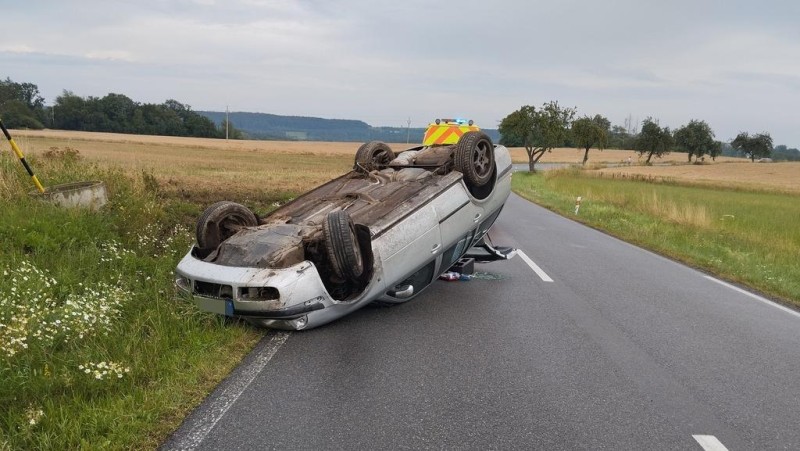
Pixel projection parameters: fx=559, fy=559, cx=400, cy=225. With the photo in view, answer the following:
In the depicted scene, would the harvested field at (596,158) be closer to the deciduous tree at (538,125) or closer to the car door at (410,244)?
the deciduous tree at (538,125)

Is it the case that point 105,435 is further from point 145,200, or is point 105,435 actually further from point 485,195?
point 145,200

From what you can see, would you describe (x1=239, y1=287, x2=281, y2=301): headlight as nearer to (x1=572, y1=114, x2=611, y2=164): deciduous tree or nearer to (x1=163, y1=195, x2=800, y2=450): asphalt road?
(x1=163, y1=195, x2=800, y2=450): asphalt road

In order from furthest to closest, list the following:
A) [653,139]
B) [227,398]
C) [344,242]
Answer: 1. [653,139]
2. [344,242]
3. [227,398]

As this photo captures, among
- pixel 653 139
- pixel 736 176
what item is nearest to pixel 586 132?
pixel 736 176

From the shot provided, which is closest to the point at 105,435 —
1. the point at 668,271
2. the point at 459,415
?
the point at 459,415

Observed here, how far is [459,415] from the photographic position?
11.4 feet

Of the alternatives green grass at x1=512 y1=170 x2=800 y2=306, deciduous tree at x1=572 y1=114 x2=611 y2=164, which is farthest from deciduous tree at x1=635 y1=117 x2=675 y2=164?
green grass at x1=512 y1=170 x2=800 y2=306

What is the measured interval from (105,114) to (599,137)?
77528 millimetres

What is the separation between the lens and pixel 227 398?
11.7 feet

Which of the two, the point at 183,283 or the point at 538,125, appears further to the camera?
the point at 538,125

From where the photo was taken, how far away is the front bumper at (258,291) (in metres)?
4.46

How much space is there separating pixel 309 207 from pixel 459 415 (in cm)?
325

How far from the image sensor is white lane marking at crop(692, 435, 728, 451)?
10.6 ft

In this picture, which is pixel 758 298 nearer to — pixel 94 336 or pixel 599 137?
pixel 94 336
